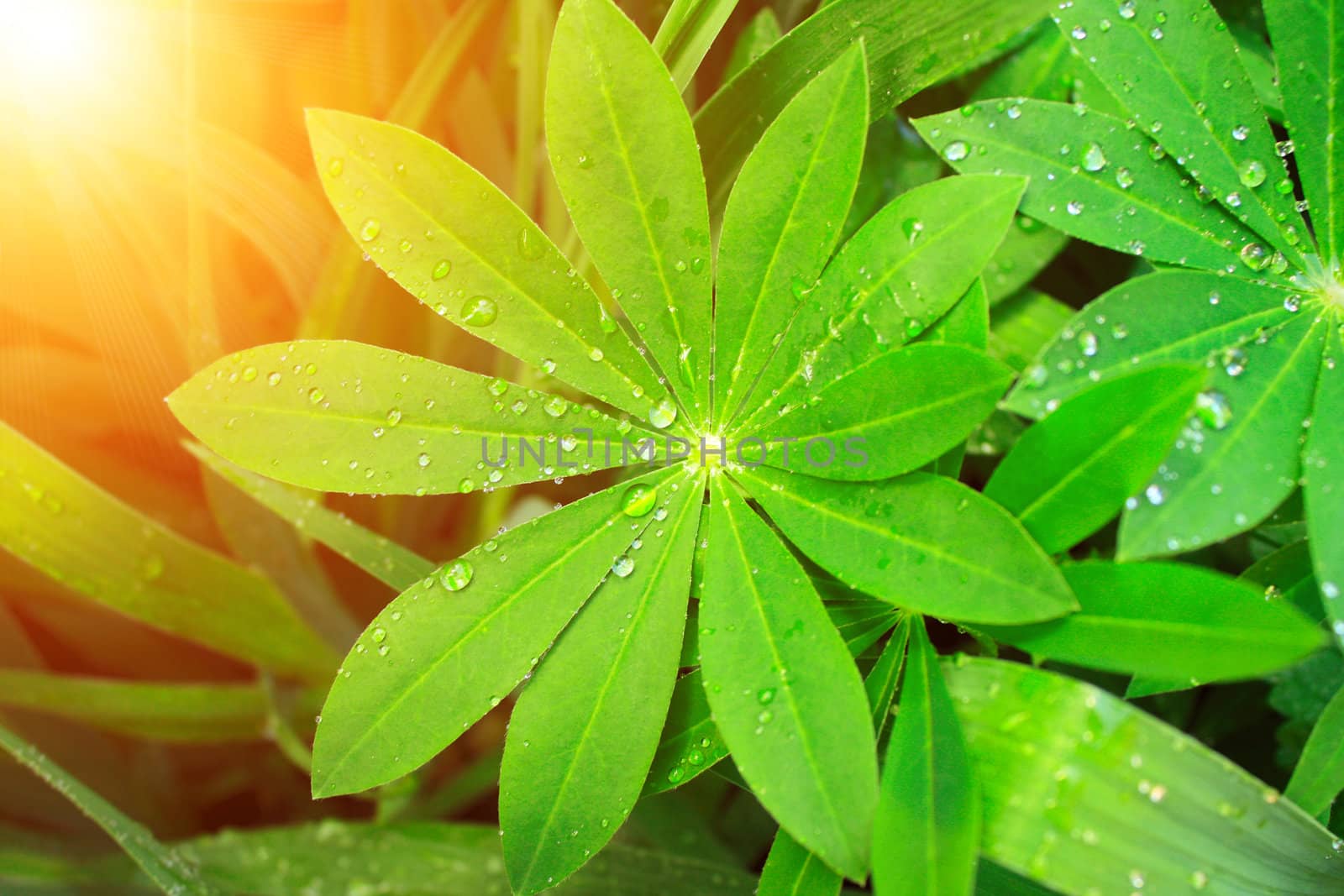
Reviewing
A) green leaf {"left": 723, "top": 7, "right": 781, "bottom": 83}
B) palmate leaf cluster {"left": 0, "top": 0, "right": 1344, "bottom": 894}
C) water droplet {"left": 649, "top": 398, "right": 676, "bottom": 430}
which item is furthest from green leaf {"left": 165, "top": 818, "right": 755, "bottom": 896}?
green leaf {"left": 723, "top": 7, "right": 781, "bottom": 83}

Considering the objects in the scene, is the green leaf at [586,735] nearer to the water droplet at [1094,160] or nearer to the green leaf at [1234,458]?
the green leaf at [1234,458]

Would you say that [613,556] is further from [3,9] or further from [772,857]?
[3,9]

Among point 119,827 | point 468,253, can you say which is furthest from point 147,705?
point 468,253

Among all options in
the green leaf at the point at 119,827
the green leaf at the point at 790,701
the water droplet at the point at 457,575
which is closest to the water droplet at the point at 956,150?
the green leaf at the point at 790,701

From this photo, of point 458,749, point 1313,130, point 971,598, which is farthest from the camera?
point 458,749

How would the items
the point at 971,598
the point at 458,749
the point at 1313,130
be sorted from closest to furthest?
the point at 971,598 → the point at 1313,130 → the point at 458,749

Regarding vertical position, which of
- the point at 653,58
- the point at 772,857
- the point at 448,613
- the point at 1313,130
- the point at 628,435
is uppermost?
the point at 1313,130

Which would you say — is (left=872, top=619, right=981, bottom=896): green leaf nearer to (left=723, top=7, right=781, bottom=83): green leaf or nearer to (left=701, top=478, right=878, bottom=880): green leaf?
(left=701, top=478, right=878, bottom=880): green leaf

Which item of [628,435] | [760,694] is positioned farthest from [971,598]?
[628,435]
